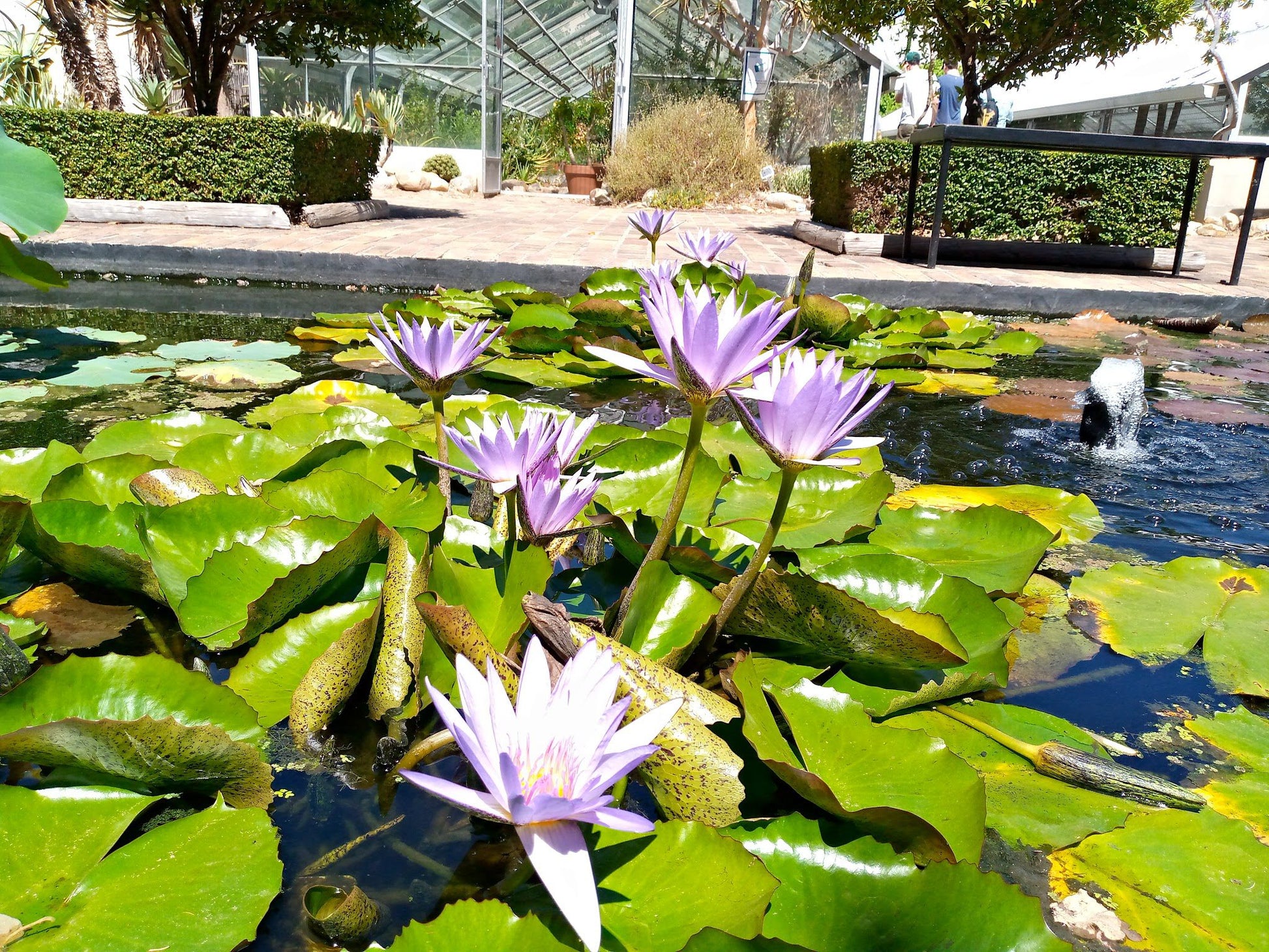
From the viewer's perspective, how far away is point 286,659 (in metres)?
0.96

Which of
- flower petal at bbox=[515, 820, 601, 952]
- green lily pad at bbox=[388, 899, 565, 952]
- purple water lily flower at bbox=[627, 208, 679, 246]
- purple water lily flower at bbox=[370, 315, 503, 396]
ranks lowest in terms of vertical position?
green lily pad at bbox=[388, 899, 565, 952]

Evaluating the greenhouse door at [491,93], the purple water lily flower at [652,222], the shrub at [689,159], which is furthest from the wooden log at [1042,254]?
the greenhouse door at [491,93]

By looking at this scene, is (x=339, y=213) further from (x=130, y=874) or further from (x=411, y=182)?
(x=411, y=182)

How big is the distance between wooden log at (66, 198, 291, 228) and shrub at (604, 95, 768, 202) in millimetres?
7273

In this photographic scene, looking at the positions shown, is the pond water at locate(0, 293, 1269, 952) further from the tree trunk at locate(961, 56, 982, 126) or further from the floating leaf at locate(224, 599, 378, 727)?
the tree trunk at locate(961, 56, 982, 126)

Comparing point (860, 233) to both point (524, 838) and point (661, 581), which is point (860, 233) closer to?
point (661, 581)

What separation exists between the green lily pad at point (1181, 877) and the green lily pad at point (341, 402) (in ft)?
4.88

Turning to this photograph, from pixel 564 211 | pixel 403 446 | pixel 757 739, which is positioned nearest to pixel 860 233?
pixel 564 211

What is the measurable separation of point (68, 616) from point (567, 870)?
962 millimetres

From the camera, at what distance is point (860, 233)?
265 inches

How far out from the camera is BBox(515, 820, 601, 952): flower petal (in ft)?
1.58

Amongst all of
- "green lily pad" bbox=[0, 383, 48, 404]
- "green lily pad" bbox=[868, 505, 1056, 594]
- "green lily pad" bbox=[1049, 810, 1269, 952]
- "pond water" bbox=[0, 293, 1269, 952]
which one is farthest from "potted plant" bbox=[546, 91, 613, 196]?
"green lily pad" bbox=[1049, 810, 1269, 952]

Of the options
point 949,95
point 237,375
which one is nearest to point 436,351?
point 237,375

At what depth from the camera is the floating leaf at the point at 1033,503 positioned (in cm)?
163
